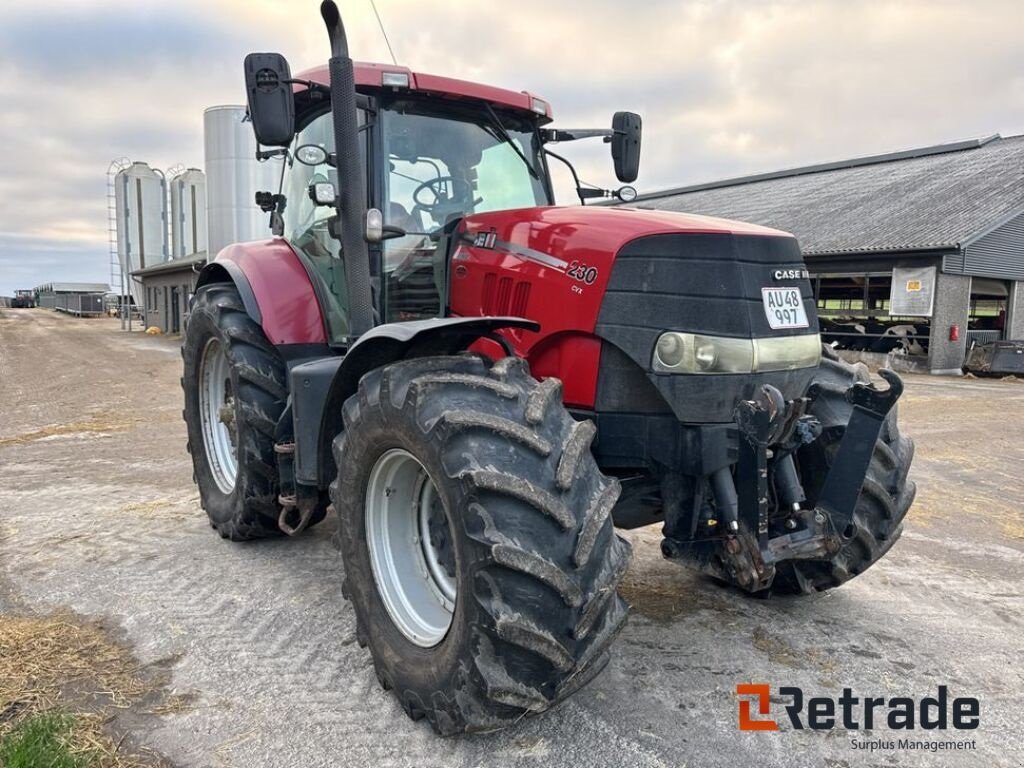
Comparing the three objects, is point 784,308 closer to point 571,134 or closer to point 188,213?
point 571,134

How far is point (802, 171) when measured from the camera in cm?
3006

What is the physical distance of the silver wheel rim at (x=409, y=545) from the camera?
2.93 meters

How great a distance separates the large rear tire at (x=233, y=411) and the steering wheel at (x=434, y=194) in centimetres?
119

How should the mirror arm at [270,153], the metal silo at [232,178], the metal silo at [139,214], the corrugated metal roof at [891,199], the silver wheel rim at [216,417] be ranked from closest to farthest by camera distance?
the mirror arm at [270,153], the silver wheel rim at [216,417], the corrugated metal roof at [891,199], the metal silo at [232,178], the metal silo at [139,214]

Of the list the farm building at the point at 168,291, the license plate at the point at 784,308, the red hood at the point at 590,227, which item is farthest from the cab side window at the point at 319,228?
the farm building at the point at 168,291

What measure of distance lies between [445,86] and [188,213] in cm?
4160

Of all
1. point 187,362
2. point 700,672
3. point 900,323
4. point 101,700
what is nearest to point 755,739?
point 700,672

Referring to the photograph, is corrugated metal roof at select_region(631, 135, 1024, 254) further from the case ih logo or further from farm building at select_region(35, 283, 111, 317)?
farm building at select_region(35, 283, 111, 317)

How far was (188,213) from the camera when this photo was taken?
1623 inches

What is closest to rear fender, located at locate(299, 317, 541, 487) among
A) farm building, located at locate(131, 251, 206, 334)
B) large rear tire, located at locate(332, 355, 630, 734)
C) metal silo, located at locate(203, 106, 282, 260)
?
large rear tire, located at locate(332, 355, 630, 734)

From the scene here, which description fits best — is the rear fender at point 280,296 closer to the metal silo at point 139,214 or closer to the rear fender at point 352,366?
the rear fender at point 352,366

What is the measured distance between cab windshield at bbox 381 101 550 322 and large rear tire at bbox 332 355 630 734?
1.07 m

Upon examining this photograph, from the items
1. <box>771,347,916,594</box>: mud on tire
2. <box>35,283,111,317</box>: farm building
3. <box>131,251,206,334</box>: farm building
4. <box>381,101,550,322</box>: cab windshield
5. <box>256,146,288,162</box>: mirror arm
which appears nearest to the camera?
<box>771,347,916,594</box>: mud on tire

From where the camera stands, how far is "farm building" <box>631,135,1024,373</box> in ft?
59.0
